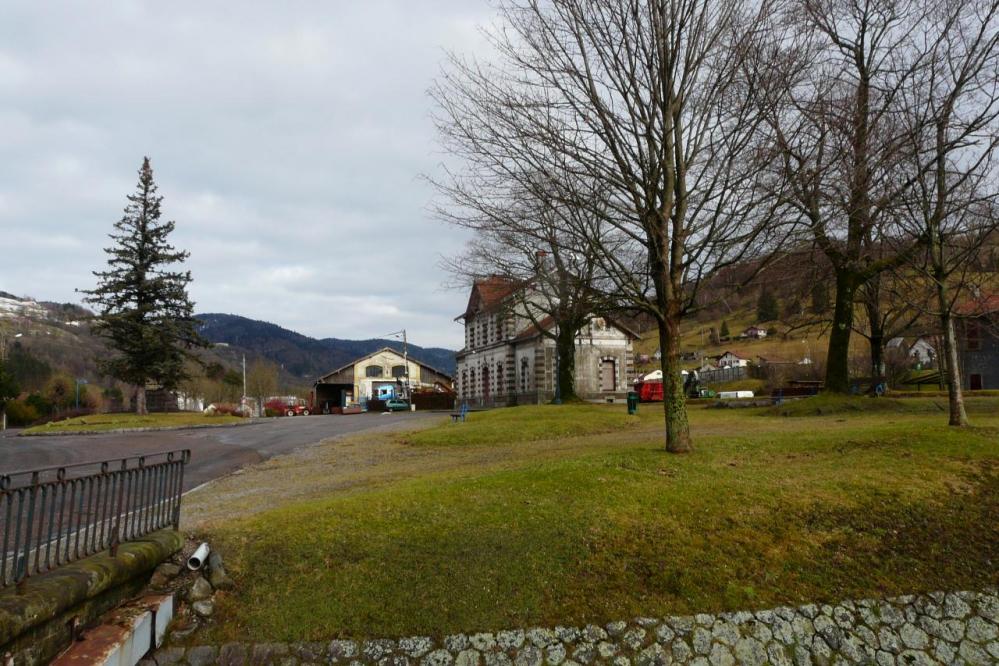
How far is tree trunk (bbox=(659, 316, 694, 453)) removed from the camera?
1149 cm

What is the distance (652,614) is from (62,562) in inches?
205

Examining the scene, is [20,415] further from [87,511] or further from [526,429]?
[87,511]

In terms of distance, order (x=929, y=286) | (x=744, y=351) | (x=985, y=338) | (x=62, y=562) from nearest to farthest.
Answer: (x=62, y=562), (x=929, y=286), (x=985, y=338), (x=744, y=351)

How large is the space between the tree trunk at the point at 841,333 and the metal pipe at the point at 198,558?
22600 mm

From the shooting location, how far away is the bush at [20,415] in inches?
2410

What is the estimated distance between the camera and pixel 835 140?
462 inches

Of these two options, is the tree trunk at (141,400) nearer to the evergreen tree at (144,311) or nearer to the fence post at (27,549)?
the evergreen tree at (144,311)

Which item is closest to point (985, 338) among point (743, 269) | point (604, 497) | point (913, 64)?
point (913, 64)

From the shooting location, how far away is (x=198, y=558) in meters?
6.89

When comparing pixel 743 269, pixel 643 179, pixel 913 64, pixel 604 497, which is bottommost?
pixel 604 497

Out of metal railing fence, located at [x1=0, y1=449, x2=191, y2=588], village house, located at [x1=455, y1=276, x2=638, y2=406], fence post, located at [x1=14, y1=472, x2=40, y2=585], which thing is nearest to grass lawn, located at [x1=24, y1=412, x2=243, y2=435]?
village house, located at [x1=455, y1=276, x2=638, y2=406]

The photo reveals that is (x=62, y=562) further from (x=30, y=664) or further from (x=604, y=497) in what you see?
(x=604, y=497)

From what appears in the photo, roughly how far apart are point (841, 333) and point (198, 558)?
2374 cm

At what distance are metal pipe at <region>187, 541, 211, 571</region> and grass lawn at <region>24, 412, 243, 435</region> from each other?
112 feet
